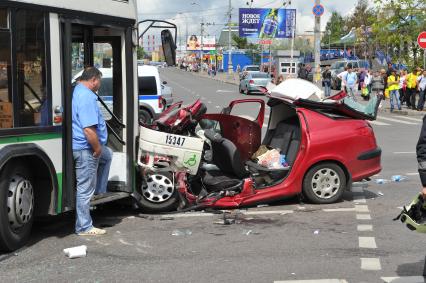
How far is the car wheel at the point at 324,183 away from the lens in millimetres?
7734

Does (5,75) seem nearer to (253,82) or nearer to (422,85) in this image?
(422,85)

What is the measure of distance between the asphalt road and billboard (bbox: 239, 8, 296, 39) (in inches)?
2568

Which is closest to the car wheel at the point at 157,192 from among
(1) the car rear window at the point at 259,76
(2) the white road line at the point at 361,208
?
(2) the white road line at the point at 361,208

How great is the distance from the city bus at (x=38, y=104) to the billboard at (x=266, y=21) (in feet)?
217

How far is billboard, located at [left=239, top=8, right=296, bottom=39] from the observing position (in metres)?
71.6

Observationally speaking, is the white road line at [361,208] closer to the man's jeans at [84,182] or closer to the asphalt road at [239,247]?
the asphalt road at [239,247]

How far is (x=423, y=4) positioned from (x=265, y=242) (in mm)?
24123

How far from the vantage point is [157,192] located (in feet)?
24.2

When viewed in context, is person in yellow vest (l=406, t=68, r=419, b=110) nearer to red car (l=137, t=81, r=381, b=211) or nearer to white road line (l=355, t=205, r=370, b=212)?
red car (l=137, t=81, r=381, b=211)

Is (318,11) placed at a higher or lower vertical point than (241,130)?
higher

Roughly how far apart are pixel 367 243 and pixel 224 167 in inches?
93.2

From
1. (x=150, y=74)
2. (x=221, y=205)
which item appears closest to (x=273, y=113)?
(x=221, y=205)

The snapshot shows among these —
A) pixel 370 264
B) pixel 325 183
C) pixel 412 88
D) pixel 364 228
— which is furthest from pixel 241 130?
pixel 412 88

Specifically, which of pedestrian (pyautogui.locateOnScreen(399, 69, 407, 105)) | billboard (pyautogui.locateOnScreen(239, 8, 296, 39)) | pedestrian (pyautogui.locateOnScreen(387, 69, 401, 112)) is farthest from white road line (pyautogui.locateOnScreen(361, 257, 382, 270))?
billboard (pyautogui.locateOnScreen(239, 8, 296, 39))
